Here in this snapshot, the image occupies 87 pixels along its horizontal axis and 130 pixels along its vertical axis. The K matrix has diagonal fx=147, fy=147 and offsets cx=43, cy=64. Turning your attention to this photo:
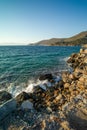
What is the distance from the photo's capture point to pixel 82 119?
22.0 ft

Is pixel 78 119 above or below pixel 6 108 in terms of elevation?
below

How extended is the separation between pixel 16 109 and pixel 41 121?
209cm

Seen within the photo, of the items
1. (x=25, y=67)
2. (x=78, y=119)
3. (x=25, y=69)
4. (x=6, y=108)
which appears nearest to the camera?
(x=78, y=119)

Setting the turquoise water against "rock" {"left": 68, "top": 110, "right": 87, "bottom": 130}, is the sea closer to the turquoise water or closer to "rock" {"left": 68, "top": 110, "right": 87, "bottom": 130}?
Answer: the turquoise water

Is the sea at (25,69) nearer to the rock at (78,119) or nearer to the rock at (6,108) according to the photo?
the rock at (6,108)

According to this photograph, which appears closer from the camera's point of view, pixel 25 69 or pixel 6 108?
pixel 6 108

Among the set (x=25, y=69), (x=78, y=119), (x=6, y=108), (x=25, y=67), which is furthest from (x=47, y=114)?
(x=25, y=67)

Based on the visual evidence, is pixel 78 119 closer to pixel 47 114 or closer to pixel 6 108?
pixel 47 114

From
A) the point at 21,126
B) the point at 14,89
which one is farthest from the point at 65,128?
the point at 14,89

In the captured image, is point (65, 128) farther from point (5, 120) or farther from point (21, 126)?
point (5, 120)

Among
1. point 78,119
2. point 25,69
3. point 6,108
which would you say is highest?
point 6,108

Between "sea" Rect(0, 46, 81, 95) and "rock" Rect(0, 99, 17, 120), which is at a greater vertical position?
"rock" Rect(0, 99, 17, 120)

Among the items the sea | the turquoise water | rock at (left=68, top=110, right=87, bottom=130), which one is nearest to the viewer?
rock at (left=68, top=110, right=87, bottom=130)

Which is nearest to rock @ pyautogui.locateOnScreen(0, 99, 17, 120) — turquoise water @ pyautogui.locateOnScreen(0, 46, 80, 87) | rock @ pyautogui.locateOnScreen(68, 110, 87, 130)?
rock @ pyautogui.locateOnScreen(68, 110, 87, 130)
